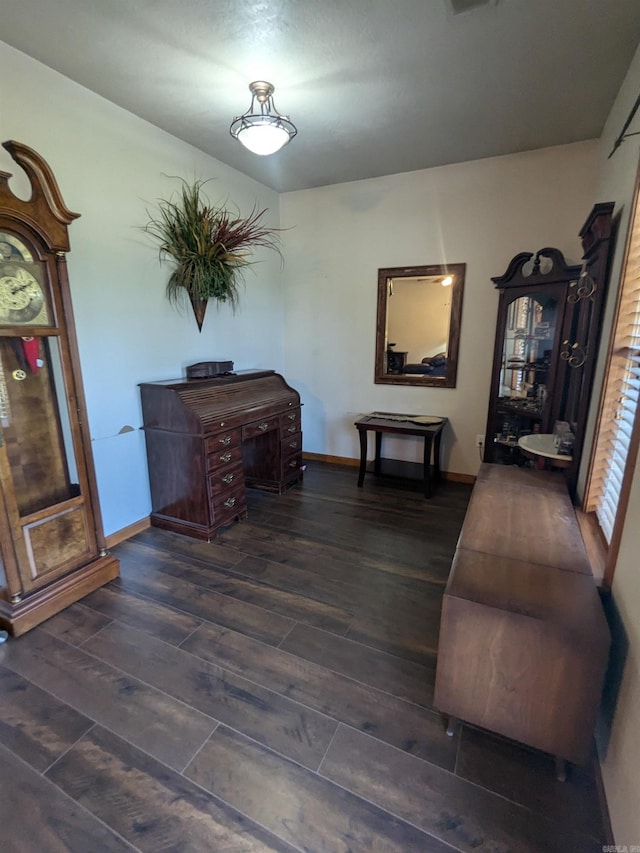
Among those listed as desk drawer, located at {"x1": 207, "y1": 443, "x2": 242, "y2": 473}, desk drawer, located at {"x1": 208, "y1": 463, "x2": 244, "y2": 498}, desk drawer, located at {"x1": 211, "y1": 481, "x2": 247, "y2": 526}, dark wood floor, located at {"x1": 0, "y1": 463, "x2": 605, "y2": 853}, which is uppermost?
desk drawer, located at {"x1": 207, "y1": 443, "x2": 242, "y2": 473}

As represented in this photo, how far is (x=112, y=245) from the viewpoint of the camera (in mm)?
Result: 2469

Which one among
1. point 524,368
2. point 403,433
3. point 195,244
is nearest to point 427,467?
point 403,433

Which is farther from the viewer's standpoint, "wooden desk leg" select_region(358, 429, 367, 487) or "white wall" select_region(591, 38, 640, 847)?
"wooden desk leg" select_region(358, 429, 367, 487)

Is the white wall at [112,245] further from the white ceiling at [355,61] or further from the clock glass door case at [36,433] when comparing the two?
the clock glass door case at [36,433]

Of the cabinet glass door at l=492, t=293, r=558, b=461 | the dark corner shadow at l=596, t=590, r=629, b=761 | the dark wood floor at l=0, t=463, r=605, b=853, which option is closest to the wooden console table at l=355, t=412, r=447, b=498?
the cabinet glass door at l=492, t=293, r=558, b=461

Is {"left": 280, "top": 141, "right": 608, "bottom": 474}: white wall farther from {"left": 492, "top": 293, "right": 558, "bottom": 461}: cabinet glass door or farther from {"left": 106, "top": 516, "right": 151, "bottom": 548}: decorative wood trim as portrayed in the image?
{"left": 106, "top": 516, "right": 151, "bottom": 548}: decorative wood trim

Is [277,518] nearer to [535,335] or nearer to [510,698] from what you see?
[510,698]

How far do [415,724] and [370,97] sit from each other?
318 cm

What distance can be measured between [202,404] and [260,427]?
564 millimetres

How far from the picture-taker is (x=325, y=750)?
1.35 m

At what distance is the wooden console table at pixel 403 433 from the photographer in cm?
330

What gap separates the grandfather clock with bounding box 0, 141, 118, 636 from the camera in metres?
1.79

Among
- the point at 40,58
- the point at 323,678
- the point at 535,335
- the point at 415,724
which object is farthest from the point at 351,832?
the point at 40,58

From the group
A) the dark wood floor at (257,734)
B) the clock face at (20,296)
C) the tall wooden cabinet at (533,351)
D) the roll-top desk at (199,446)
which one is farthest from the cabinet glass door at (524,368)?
the clock face at (20,296)
